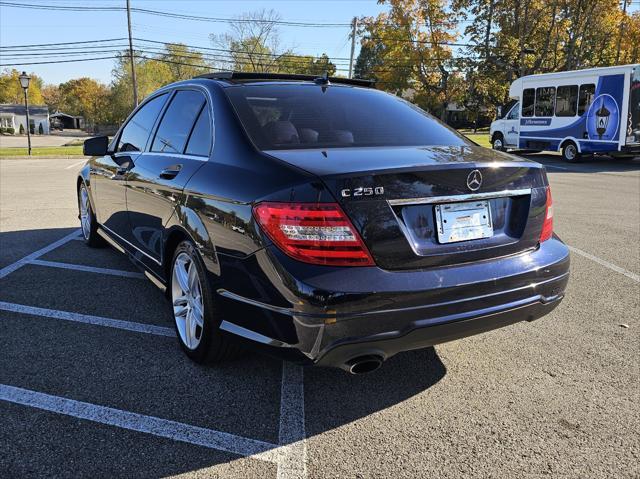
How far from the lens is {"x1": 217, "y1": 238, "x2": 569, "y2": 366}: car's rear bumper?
226 centimetres

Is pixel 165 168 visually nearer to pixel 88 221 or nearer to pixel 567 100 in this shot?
pixel 88 221

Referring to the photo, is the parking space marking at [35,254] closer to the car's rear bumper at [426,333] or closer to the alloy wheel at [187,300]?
the alloy wheel at [187,300]

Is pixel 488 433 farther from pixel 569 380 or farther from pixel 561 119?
pixel 561 119

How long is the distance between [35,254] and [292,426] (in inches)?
167

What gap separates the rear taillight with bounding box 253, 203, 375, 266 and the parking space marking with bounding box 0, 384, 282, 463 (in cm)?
89

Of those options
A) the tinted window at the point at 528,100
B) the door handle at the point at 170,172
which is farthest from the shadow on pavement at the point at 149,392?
the tinted window at the point at 528,100

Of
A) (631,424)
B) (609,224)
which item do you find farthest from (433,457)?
(609,224)

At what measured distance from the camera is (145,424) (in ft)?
8.39

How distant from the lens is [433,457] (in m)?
2.35

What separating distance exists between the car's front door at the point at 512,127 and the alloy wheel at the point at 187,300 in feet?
69.7

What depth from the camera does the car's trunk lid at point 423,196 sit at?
2320 mm

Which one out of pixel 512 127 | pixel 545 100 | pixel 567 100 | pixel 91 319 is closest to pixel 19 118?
pixel 512 127

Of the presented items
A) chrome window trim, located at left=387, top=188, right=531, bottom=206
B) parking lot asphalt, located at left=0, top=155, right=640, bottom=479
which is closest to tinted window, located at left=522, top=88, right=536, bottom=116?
parking lot asphalt, located at left=0, top=155, right=640, bottom=479

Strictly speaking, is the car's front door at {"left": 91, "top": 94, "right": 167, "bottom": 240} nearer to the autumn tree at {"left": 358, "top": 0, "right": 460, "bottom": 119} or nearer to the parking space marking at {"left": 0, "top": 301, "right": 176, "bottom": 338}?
the parking space marking at {"left": 0, "top": 301, "right": 176, "bottom": 338}
